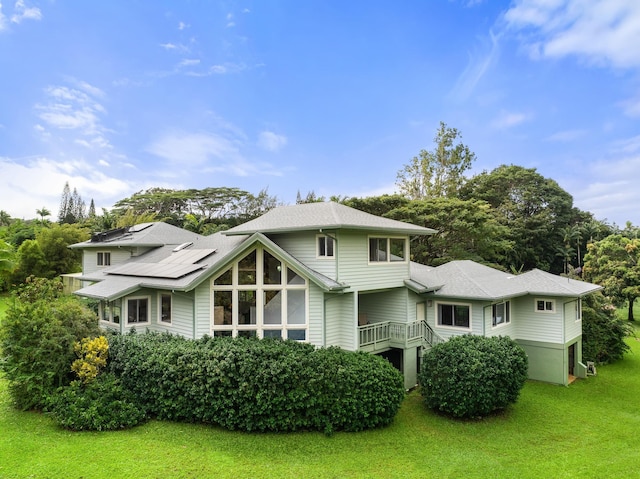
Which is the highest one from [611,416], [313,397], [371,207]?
[371,207]

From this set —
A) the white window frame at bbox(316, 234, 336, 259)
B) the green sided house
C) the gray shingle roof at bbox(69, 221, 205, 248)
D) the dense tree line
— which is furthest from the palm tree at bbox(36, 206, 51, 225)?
the white window frame at bbox(316, 234, 336, 259)

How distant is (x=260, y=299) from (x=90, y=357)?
5.53 m

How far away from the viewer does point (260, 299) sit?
1365 centimetres

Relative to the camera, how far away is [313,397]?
1094cm

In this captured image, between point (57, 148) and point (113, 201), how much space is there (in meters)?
49.1

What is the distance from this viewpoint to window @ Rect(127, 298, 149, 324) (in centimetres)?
1537

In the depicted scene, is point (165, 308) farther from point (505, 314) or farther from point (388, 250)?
point (505, 314)

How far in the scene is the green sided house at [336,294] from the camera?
1352 centimetres

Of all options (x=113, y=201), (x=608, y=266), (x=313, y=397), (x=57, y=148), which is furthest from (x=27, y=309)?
(x=113, y=201)

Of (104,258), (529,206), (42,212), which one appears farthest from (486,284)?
(42,212)

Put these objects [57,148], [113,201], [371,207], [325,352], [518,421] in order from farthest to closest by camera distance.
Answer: [113,201] < [371,207] < [57,148] < [518,421] < [325,352]

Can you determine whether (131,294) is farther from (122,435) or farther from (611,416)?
(611,416)

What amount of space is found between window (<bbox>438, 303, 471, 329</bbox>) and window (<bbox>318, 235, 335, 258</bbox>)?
617cm

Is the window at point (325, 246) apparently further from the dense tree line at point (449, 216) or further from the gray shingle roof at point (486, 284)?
the dense tree line at point (449, 216)
